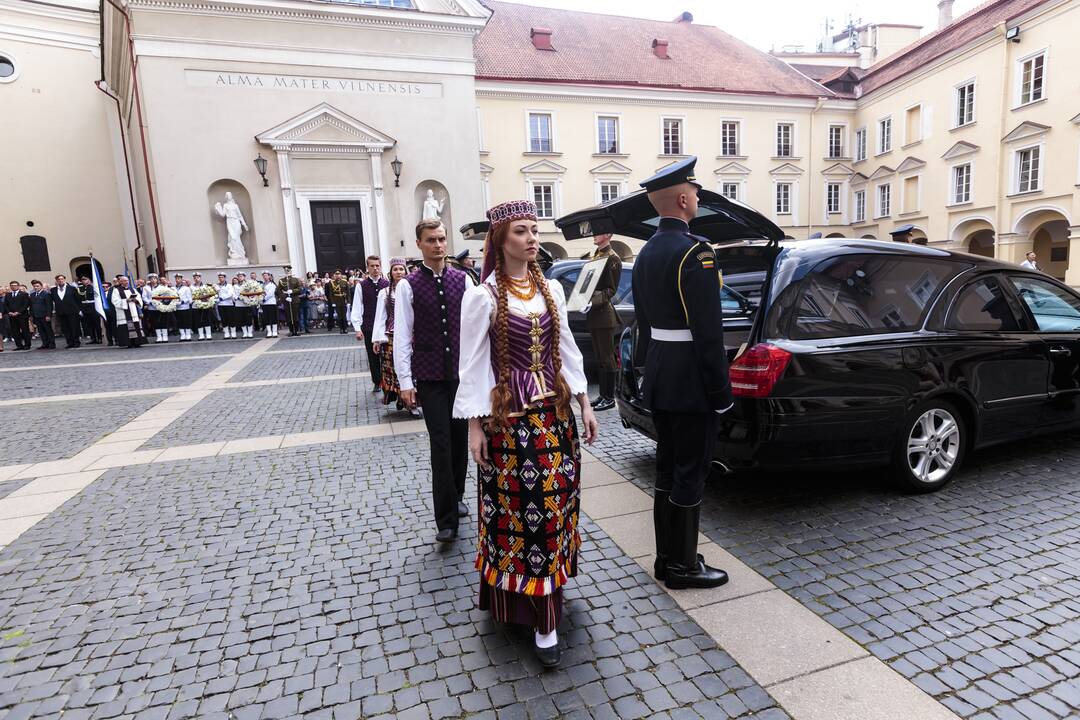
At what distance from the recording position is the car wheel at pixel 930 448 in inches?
166

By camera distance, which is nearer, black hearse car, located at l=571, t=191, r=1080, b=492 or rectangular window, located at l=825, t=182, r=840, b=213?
black hearse car, located at l=571, t=191, r=1080, b=492

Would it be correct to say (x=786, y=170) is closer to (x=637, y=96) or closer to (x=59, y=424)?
(x=637, y=96)

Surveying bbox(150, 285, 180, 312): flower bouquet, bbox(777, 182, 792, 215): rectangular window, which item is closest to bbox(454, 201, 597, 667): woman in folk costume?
bbox(150, 285, 180, 312): flower bouquet

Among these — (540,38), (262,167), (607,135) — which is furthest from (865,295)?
(540,38)

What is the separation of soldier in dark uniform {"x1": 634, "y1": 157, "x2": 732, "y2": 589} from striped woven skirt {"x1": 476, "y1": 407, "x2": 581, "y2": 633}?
2.07ft

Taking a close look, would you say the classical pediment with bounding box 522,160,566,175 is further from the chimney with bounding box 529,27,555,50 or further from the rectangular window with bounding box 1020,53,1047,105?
the rectangular window with bounding box 1020,53,1047,105

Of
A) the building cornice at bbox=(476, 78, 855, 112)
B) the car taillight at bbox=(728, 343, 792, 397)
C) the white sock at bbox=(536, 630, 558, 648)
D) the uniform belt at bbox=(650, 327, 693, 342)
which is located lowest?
the white sock at bbox=(536, 630, 558, 648)

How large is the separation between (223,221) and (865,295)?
2205 cm

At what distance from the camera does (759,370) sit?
3.79 meters

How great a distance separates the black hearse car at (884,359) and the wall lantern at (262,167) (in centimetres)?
1993

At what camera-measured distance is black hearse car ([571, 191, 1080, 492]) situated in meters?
3.84

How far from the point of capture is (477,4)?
76.6ft

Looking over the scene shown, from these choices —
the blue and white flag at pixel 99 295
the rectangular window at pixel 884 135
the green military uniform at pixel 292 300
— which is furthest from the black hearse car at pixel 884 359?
the rectangular window at pixel 884 135

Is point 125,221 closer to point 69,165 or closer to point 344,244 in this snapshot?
point 69,165
